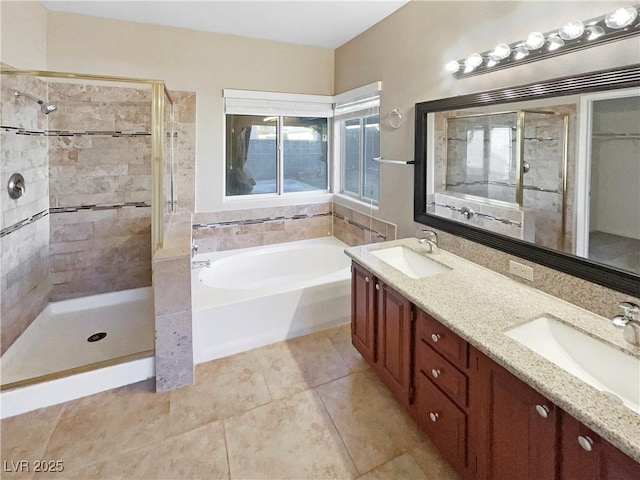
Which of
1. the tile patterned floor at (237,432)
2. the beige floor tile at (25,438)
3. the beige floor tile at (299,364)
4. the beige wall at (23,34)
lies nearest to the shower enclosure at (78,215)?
the beige wall at (23,34)

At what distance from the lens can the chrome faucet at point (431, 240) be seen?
2300mm

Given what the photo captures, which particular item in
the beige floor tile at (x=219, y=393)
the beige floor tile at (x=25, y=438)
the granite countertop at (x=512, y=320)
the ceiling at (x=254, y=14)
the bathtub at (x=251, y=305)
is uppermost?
the ceiling at (x=254, y=14)

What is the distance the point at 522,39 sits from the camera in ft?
5.81

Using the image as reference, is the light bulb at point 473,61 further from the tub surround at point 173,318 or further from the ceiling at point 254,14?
the tub surround at point 173,318

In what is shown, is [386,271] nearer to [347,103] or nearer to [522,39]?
[522,39]

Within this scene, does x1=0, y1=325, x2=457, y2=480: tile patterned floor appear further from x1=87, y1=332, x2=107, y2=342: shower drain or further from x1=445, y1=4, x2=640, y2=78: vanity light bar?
x1=445, y1=4, x2=640, y2=78: vanity light bar

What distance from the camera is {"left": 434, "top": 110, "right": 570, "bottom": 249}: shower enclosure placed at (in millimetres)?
1646

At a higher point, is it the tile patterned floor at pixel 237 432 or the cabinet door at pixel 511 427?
the cabinet door at pixel 511 427

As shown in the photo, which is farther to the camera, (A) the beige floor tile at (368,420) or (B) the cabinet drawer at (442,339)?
(A) the beige floor tile at (368,420)

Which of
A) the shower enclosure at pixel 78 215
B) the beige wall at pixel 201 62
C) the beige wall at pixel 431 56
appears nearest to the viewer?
the beige wall at pixel 431 56

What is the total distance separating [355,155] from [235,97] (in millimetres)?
1362

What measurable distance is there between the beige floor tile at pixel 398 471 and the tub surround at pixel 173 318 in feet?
4.13

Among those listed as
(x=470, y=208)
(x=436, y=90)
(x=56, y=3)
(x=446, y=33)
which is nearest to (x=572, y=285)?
(x=470, y=208)

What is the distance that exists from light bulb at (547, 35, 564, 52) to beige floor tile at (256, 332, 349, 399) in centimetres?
211
